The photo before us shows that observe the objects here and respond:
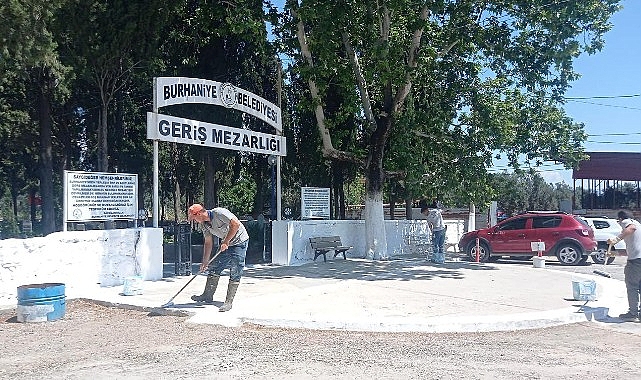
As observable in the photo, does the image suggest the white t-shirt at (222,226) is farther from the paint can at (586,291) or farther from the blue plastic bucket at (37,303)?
the paint can at (586,291)

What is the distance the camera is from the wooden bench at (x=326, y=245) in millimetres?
19266

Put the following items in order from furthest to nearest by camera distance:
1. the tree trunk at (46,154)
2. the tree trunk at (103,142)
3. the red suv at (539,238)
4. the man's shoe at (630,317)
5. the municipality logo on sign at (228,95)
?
the tree trunk at (46,154)
the tree trunk at (103,142)
the red suv at (539,238)
the municipality logo on sign at (228,95)
the man's shoe at (630,317)

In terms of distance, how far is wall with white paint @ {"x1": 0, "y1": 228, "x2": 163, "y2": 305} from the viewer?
1151 cm

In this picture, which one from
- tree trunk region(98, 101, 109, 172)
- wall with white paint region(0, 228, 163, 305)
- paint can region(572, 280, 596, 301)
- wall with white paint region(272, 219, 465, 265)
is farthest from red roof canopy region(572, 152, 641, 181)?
wall with white paint region(0, 228, 163, 305)

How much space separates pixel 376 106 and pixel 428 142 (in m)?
2.89

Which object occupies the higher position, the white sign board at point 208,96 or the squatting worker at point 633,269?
the white sign board at point 208,96

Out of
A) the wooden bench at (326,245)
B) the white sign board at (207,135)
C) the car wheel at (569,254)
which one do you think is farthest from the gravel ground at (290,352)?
the car wheel at (569,254)

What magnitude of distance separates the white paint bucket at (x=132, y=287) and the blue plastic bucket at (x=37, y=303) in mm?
1995

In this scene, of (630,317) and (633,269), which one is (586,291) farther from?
(633,269)

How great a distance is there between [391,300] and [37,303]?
5.98 meters

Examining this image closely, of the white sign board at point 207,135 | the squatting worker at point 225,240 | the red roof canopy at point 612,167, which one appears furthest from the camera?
the red roof canopy at point 612,167

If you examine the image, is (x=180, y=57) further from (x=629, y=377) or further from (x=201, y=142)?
(x=629, y=377)

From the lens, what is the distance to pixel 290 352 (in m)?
8.30

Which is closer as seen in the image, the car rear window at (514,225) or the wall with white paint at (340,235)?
the wall with white paint at (340,235)
